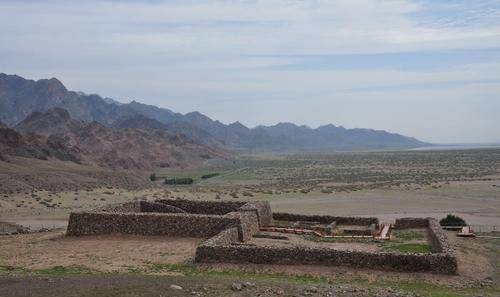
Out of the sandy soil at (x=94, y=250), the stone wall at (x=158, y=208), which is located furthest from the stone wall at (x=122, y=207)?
the sandy soil at (x=94, y=250)

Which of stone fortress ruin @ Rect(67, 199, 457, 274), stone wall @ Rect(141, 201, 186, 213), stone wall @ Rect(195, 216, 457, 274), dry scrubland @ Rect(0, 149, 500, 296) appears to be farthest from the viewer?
stone wall @ Rect(141, 201, 186, 213)

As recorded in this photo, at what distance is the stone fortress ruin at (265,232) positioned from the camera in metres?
23.2

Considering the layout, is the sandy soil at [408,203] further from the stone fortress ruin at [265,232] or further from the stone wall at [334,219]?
the stone fortress ruin at [265,232]

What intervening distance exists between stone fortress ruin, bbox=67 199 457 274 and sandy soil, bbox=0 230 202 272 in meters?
0.83

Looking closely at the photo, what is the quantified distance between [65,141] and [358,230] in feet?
315

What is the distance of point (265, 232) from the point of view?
3148 centimetres

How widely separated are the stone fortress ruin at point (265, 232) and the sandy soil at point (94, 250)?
83 cm

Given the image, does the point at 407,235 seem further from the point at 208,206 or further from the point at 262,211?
the point at 208,206

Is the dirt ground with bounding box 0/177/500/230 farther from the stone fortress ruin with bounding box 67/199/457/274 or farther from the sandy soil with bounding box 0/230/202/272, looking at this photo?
the sandy soil with bounding box 0/230/202/272

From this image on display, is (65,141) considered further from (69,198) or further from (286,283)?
(286,283)

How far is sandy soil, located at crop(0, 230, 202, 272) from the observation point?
23.9 m

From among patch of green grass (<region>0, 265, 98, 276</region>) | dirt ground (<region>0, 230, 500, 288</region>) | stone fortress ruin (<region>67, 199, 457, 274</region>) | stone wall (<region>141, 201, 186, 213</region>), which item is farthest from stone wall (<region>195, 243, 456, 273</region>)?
stone wall (<region>141, 201, 186, 213</region>)

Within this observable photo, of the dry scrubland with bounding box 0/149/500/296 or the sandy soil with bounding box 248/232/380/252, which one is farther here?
the sandy soil with bounding box 248/232/380/252

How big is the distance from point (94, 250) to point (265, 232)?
908 centimetres
